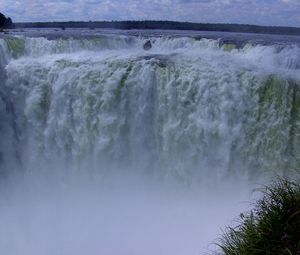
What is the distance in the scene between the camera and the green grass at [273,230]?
3.68 m

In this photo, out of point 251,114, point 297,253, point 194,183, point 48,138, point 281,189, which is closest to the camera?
point 297,253

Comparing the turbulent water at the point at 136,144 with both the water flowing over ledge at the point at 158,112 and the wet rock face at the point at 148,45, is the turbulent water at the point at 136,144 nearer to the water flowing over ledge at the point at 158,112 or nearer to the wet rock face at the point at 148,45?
the water flowing over ledge at the point at 158,112

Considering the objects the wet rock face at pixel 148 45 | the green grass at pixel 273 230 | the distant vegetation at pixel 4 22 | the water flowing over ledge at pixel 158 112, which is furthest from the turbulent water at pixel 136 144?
the distant vegetation at pixel 4 22

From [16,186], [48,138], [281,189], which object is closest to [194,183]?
[48,138]

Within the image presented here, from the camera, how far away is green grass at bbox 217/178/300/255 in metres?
3.68

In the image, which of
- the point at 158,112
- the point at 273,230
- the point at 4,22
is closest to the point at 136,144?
the point at 158,112

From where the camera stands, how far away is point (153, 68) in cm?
1026

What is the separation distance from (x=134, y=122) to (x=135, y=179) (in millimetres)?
1258

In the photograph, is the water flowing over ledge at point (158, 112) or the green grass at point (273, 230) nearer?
Answer: the green grass at point (273, 230)

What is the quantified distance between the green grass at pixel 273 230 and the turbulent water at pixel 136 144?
13.8 ft

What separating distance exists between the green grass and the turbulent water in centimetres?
422

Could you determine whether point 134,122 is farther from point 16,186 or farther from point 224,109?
point 16,186

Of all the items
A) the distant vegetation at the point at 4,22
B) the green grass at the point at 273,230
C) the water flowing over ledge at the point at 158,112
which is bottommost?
the green grass at the point at 273,230

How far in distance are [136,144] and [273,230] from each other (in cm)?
665
